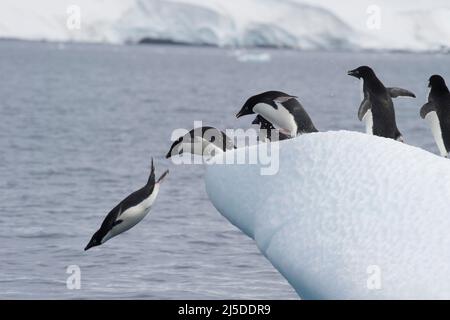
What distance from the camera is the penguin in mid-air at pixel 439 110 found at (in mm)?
10000

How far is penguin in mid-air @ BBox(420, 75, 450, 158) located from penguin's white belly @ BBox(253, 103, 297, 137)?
5.27ft

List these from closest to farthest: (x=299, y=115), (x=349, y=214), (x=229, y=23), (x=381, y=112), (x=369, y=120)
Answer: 1. (x=349, y=214)
2. (x=299, y=115)
3. (x=381, y=112)
4. (x=369, y=120)
5. (x=229, y=23)

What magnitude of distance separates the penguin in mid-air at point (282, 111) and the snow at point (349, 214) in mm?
1382

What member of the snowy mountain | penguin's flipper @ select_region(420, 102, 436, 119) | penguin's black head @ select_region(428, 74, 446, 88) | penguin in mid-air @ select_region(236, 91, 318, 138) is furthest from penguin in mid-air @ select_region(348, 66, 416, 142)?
the snowy mountain

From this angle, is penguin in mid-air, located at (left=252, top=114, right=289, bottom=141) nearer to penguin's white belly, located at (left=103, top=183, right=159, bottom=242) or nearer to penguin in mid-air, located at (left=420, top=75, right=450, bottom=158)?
penguin's white belly, located at (left=103, top=183, right=159, bottom=242)

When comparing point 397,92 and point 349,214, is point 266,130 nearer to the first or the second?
point 397,92

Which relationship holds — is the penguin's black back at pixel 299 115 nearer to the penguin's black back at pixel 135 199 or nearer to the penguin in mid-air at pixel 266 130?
the penguin in mid-air at pixel 266 130

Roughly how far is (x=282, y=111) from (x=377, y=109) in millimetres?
1347

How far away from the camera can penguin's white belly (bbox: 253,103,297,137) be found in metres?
8.93

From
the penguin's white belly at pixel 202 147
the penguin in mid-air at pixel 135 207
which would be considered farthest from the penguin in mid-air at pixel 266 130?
the penguin in mid-air at pixel 135 207

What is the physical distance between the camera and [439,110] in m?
10.2

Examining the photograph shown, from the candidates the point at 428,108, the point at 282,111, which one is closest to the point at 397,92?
the point at 428,108

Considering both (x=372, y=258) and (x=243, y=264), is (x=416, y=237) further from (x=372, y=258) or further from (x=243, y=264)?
(x=243, y=264)
